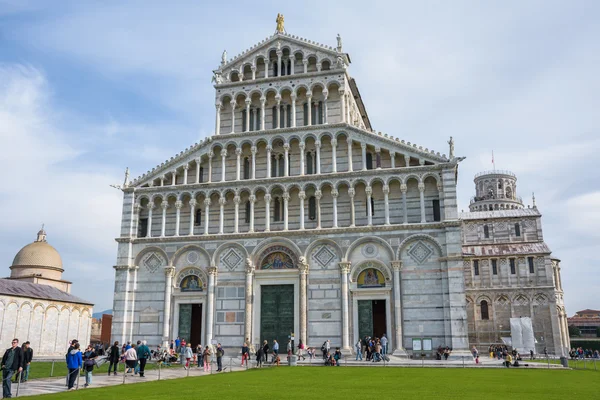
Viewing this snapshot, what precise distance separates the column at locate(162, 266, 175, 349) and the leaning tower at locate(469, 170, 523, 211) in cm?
6090

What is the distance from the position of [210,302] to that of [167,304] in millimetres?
3026

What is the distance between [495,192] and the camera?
282 ft

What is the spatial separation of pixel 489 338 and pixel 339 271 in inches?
1273

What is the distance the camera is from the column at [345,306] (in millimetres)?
32219

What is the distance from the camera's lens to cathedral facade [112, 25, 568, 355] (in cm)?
3262

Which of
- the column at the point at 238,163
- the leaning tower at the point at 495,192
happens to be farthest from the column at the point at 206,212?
the leaning tower at the point at 495,192

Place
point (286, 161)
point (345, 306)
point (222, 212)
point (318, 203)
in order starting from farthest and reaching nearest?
point (222, 212) → point (286, 161) → point (318, 203) → point (345, 306)

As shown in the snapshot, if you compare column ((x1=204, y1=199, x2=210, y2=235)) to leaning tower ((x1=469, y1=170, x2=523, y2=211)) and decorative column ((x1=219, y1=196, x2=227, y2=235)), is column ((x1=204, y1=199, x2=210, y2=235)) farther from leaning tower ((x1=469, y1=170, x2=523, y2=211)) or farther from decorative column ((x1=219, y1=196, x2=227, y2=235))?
leaning tower ((x1=469, y1=170, x2=523, y2=211))

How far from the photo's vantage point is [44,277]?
60.3 metres

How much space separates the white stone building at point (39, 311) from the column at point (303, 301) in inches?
1018

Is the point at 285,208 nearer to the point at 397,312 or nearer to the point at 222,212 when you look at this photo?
the point at 222,212

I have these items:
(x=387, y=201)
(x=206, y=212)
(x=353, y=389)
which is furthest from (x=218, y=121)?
(x=353, y=389)

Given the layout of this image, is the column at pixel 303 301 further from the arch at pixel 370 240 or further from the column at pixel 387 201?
the column at pixel 387 201

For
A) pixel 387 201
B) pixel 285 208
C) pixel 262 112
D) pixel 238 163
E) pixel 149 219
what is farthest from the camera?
pixel 262 112
